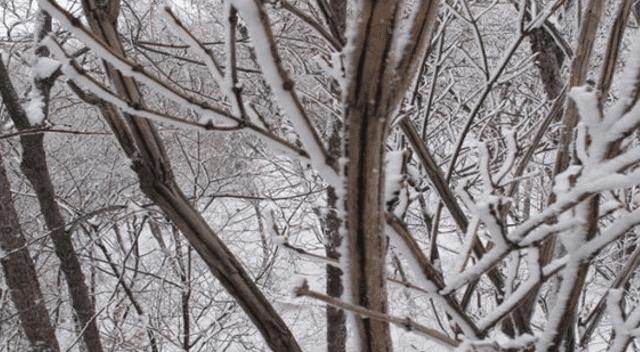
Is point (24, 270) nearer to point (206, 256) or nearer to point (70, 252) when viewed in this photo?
point (70, 252)

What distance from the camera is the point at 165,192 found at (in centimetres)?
94

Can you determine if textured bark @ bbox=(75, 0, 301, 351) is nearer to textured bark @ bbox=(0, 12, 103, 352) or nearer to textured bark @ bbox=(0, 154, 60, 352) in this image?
textured bark @ bbox=(0, 12, 103, 352)

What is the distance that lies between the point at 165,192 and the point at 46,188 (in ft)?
8.83

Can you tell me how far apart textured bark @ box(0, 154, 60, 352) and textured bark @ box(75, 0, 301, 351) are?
2469 millimetres

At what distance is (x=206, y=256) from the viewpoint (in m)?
0.96

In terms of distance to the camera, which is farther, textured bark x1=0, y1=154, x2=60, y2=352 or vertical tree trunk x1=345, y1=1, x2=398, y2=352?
textured bark x1=0, y1=154, x2=60, y2=352

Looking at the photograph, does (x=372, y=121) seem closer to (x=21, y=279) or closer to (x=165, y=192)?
(x=165, y=192)

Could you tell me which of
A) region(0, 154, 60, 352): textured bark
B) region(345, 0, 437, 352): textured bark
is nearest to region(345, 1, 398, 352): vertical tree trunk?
region(345, 0, 437, 352): textured bark

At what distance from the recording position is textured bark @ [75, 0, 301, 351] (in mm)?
930

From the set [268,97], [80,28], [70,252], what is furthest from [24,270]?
[268,97]

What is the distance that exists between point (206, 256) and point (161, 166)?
0.17 m

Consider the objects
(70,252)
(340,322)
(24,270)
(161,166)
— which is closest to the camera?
(161,166)

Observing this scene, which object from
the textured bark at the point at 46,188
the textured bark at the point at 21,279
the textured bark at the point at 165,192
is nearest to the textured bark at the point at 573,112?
the textured bark at the point at 165,192

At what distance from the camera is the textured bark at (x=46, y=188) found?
120 inches
